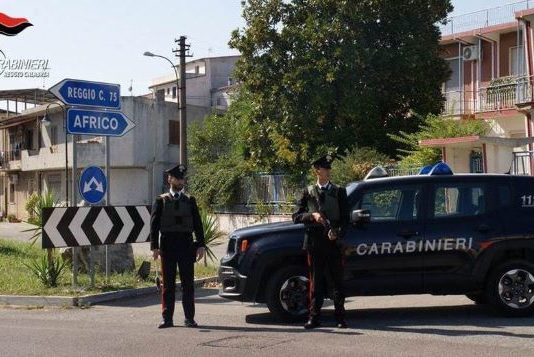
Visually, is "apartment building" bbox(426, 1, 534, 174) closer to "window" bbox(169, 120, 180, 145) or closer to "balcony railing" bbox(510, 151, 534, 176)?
"balcony railing" bbox(510, 151, 534, 176)

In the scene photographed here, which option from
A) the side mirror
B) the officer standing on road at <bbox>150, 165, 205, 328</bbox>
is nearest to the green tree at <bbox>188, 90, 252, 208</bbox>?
the officer standing on road at <bbox>150, 165, 205, 328</bbox>

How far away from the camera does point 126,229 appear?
12.6m

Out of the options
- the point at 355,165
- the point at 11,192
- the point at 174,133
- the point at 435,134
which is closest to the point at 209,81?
the point at 11,192

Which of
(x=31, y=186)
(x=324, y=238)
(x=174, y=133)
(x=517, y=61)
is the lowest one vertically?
(x=324, y=238)

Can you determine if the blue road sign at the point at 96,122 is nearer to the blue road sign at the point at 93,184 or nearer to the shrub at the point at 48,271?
the blue road sign at the point at 93,184

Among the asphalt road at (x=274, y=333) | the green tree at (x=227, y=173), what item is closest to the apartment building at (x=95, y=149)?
the green tree at (x=227, y=173)

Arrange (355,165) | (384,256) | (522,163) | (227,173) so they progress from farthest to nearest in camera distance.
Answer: (227,173), (355,165), (522,163), (384,256)

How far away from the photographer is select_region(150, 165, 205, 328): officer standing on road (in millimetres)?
8828

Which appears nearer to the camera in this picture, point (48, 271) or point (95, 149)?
point (48, 271)

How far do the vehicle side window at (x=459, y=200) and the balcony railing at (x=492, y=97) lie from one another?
16.4m

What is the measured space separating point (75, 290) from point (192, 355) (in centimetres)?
525

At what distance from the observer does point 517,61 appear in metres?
27.7

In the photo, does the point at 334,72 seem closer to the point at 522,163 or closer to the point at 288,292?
the point at 522,163

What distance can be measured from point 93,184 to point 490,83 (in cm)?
1894
